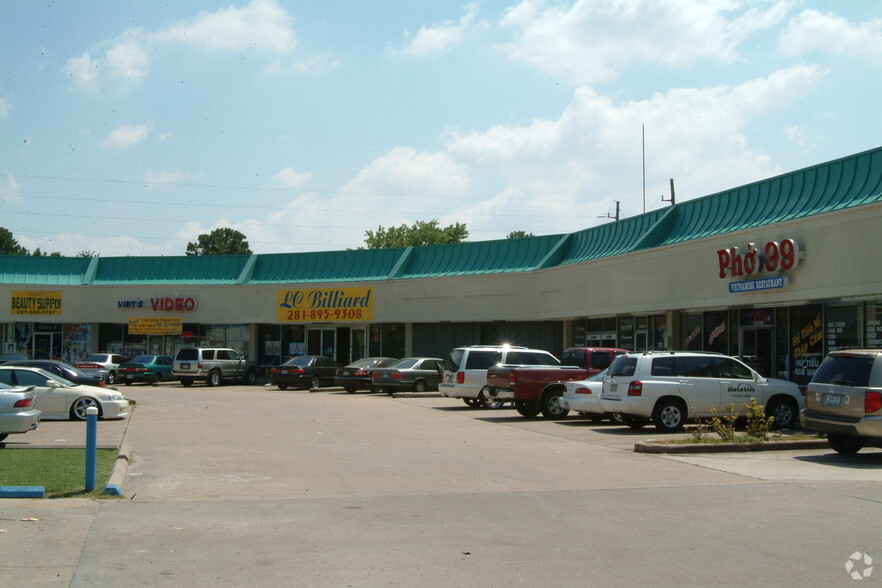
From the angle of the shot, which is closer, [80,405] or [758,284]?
[80,405]

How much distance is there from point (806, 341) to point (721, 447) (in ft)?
29.7

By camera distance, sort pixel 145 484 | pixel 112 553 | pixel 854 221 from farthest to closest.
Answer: pixel 854 221
pixel 145 484
pixel 112 553

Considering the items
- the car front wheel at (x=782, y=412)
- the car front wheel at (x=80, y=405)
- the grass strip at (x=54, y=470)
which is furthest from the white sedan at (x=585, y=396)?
the car front wheel at (x=80, y=405)

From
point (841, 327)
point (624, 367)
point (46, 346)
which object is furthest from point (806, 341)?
point (46, 346)

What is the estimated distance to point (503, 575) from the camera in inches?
287

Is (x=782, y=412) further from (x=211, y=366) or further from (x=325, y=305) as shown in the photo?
(x=325, y=305)

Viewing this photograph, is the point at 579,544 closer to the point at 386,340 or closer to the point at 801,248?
the point at 801,248

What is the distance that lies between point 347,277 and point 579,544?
3767cm

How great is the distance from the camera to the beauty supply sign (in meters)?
22.9

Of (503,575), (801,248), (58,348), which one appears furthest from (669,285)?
(58,348)

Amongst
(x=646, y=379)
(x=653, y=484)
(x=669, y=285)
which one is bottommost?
(x=653, y=484)

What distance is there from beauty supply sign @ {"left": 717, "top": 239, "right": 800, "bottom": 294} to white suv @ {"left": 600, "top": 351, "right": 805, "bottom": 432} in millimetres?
4708

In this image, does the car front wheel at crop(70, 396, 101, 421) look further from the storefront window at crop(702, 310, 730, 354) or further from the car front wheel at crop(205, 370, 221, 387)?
the car front wheel at crop(205, 370, 221, 387)

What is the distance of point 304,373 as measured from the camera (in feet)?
123
